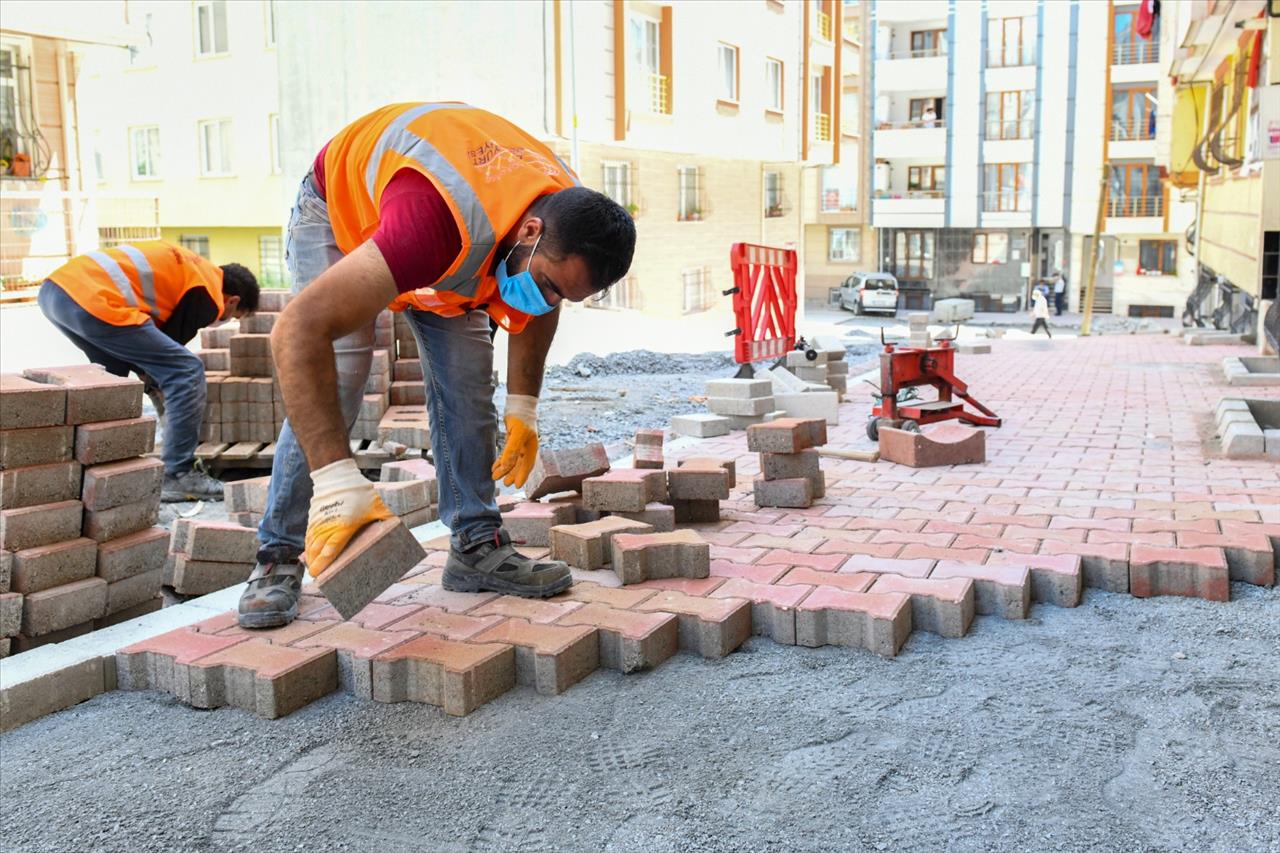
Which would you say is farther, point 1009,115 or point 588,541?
point 1009,115

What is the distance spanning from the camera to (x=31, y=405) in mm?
3562

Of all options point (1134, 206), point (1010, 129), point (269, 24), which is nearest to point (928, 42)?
point (1010, 129)

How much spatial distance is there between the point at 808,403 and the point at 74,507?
546 cm

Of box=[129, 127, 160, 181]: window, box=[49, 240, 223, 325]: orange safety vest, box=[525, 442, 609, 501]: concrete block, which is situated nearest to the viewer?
box=[525, 442, 609, 501]: concrete block

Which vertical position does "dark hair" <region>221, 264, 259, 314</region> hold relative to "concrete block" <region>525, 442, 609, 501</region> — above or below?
above

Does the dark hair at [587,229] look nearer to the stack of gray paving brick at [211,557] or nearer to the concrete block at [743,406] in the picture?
the stack of gray paving brick at [211,557]

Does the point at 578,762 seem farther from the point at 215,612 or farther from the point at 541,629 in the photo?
the point at 215,612

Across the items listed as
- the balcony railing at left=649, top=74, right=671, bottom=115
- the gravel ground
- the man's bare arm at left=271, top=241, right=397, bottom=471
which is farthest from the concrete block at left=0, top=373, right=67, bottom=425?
the balcony railing at left=649, top=74, right=671, bottom=115

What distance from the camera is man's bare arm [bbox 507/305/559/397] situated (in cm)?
359

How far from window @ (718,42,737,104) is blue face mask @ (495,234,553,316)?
19.7 m

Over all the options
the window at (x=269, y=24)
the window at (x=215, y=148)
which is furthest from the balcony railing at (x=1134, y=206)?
the window at (x=215, y=148)

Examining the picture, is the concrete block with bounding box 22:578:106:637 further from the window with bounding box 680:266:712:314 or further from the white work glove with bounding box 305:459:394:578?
the window with bounding box 680:266:712:314

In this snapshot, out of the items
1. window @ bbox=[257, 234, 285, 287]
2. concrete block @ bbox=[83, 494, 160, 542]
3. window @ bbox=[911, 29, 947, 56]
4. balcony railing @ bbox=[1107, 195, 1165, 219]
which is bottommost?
concrete block @ bbox=[83, 494, 160, 542]

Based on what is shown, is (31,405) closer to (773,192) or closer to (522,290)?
(522,290)
